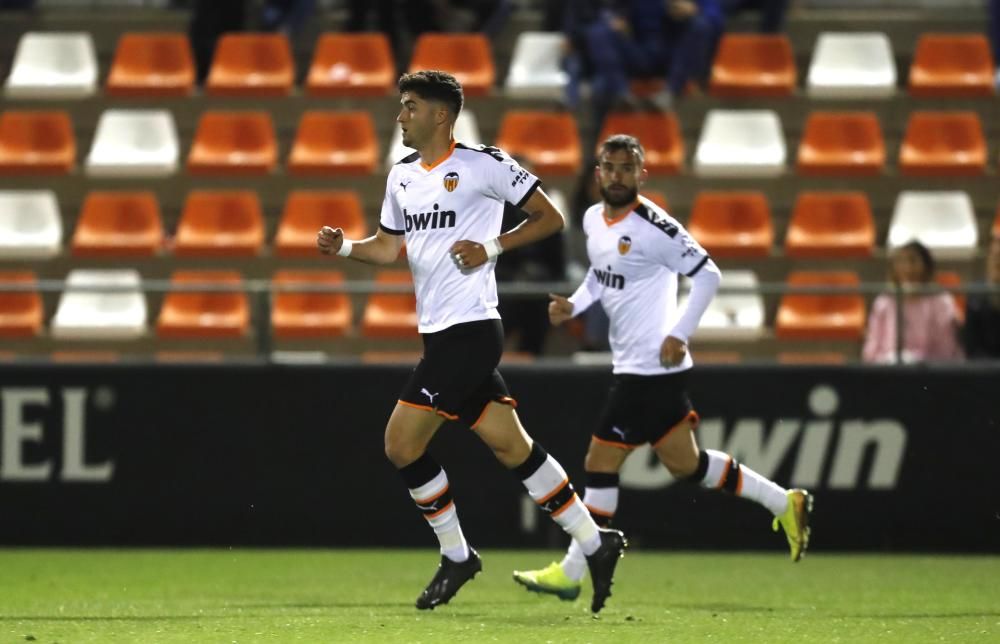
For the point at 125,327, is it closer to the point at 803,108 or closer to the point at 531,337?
the point at 531,337

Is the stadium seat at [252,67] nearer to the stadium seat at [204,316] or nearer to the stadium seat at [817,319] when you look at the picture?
the stadium seat at [204,316]

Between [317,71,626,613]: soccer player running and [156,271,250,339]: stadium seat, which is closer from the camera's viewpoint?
[317,71,626,613]: soccer player running

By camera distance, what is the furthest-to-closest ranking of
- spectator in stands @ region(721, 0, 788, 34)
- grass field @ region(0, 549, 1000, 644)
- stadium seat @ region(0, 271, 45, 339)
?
spectator in stands @ region(721, 0, 788, 34), stadium seat @ region(0, 271, 45, 339), grass field @ region(0, 549, 1000, 644)

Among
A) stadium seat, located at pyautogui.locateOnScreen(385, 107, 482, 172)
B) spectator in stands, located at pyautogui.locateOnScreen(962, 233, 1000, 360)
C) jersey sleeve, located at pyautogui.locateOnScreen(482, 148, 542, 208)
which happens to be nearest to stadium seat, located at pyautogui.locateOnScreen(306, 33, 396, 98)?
stadium seat, located at pyautogui.locateOnScreen(385, 107, 482, 172)

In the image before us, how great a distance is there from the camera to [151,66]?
15.7m

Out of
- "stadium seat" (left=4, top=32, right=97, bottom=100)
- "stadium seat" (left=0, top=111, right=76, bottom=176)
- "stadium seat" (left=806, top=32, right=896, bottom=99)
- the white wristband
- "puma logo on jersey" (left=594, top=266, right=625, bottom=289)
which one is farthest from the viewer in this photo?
"stadium seat" (left=4, top=32, right=97, bottom=100)

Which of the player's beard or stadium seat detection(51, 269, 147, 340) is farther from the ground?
the player's beard

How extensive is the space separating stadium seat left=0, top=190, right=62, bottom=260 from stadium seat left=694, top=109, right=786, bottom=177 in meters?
5.16

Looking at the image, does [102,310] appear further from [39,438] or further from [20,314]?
[39,438]

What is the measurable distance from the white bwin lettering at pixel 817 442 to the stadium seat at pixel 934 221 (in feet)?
10.1

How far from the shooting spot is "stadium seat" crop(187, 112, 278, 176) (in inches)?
587

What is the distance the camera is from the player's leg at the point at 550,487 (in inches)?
Answer: 313

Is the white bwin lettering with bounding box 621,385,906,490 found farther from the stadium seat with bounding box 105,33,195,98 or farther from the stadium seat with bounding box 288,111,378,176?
the stadium seat with bounding box 105,33,195,98

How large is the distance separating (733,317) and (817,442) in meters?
1.30
